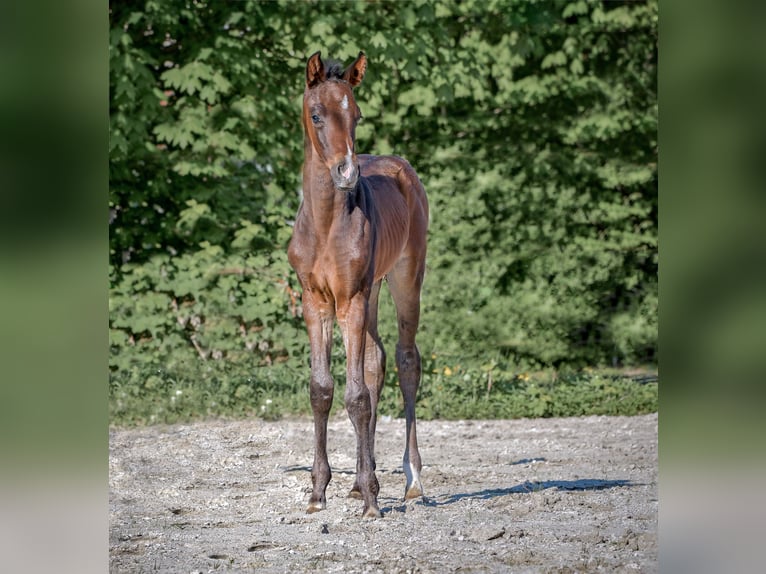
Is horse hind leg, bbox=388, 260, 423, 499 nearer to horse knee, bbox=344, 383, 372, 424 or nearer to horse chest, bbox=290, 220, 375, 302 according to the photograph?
horse knee, bbox=344, 383, 372, 424

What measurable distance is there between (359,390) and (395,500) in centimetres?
123

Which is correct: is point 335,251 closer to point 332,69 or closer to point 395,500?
point 332,69

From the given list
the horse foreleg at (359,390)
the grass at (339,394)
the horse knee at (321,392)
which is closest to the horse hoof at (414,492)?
the horse foreleg at (359,390)

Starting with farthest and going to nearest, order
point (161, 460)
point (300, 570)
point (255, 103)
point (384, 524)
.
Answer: point (255, 103), point (161, 460), point (384, 524), point (300, 570)

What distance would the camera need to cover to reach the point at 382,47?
35.9ft

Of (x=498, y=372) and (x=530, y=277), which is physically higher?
(x=530, y=277)

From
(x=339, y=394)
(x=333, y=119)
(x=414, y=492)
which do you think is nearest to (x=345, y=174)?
(x=333, y=119)

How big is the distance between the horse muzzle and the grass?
4964 millimetres

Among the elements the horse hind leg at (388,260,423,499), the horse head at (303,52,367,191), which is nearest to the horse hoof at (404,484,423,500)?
the horse hind leg at (388,260,423,499)
